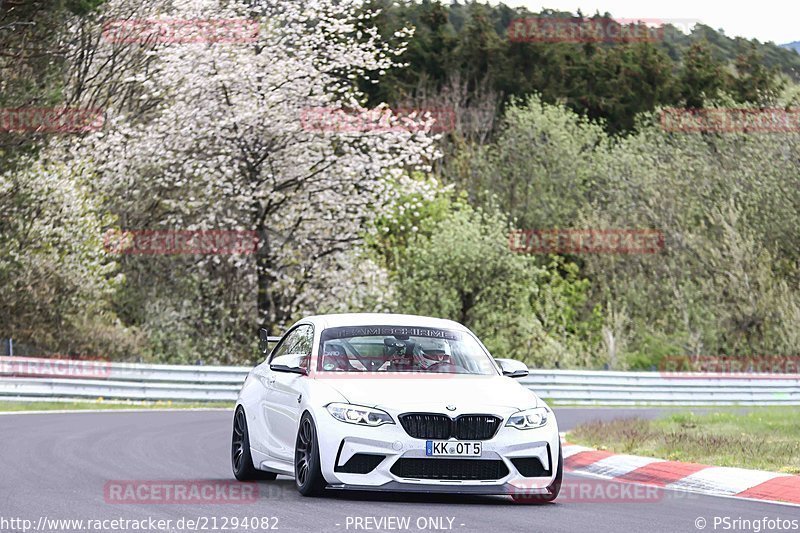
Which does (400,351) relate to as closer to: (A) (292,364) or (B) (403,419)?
(A) (292,364)

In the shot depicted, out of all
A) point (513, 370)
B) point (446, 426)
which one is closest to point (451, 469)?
point (446, 426)

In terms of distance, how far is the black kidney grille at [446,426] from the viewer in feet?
36.1

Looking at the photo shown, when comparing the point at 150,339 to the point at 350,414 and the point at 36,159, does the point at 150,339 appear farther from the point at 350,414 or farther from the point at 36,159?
the point at 350,414

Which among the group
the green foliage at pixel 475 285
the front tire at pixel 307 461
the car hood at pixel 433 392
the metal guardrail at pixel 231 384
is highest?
the car hood at pixel 433 392

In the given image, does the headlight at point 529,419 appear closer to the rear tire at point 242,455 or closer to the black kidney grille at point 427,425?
the black kidney grille at point 427,425

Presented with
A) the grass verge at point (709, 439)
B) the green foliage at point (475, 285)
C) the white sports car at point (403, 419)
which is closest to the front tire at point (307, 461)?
the white sports car at point (403, 419)

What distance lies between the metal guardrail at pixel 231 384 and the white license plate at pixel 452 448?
19729mm

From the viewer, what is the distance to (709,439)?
17.3m

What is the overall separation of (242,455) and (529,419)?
314 centimetres

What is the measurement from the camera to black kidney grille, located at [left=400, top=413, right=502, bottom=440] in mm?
11016

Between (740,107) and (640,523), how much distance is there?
45157mm

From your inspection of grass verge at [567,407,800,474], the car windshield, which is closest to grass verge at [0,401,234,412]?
grass verge at [567,407,800,474]

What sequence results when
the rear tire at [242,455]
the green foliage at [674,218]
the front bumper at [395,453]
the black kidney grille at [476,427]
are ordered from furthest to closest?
1. the green foliage at [674,218]
2. the rear tire at [242,455]
3. the black kidney grille at [476,427]
4. the front bumper at [395,453]

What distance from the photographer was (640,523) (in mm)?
10500
